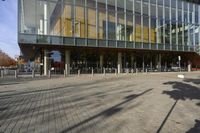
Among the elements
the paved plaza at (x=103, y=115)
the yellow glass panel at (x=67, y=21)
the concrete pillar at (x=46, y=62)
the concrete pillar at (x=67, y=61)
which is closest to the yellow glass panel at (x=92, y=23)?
the yellow glass panel at (x=67, y=21)

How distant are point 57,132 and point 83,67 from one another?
3366 cm

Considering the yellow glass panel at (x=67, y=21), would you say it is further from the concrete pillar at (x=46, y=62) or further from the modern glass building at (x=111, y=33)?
the concrete pillar at (x=46, y=62)

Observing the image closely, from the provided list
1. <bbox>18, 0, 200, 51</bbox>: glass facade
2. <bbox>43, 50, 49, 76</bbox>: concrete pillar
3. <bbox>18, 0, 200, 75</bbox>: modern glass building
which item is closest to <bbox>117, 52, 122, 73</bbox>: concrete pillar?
<bbox>18, 0, 200, 75</bbox>: modern glass building

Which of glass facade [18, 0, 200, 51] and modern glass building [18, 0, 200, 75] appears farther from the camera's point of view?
modern glass building [18, 0, 200, 75]

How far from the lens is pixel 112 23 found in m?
39.5

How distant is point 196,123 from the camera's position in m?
8.31

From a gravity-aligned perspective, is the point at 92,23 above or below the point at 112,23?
below

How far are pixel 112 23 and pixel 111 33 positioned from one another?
1.55 metres

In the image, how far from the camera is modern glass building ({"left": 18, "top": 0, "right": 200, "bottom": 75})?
3494 cm

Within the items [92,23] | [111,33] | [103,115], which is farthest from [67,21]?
[103,115]

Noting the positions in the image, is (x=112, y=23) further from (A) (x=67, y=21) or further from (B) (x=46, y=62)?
(B) (x=46, y=62)

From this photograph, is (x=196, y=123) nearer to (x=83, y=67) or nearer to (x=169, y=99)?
(x=169, y=99)

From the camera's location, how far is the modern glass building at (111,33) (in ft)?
115

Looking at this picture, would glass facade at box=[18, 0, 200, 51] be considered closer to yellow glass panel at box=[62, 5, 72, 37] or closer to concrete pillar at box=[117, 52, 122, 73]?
yellow glass panel at box=[62, 5, 72, 37]
